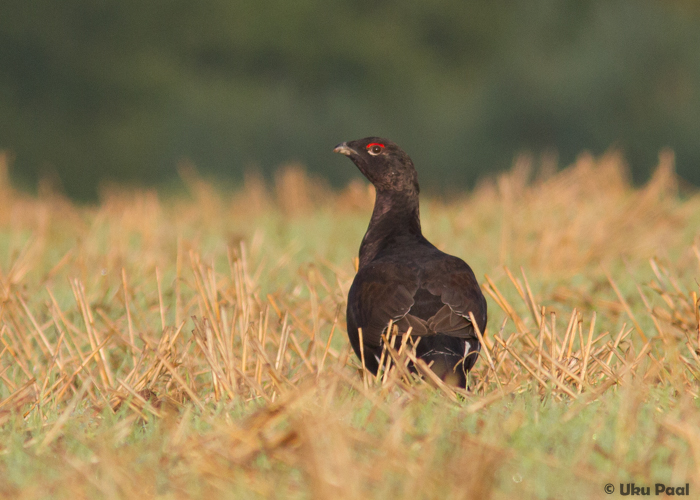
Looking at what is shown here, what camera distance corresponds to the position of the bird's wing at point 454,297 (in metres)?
2.63

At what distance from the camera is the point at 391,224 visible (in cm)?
323

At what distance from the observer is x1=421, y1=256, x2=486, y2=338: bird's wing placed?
263cm

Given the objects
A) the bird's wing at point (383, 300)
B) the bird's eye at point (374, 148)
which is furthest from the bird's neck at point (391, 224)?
the bird's wing at point (383, 300)

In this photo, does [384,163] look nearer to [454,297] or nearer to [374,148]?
[374,148]

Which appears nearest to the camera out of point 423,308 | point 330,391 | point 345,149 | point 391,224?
point 330,391

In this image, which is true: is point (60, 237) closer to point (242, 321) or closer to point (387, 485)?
point (242, 321)

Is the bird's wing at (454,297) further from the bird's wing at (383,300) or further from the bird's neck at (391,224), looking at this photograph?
the bird's neck at (391,224)

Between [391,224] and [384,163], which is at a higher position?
[384,163]

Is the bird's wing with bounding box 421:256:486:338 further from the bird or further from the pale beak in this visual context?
the pale beak

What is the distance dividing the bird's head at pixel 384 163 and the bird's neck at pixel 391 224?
3cm

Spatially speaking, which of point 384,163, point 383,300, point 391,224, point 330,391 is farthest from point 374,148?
point 330,391

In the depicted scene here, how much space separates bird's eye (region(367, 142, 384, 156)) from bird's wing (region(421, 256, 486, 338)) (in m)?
0.66

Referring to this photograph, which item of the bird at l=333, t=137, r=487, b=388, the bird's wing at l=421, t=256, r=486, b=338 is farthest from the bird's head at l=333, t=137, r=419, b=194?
the bird's wing at l=421, t=256, r=486, b=338

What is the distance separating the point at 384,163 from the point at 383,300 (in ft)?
2.64
